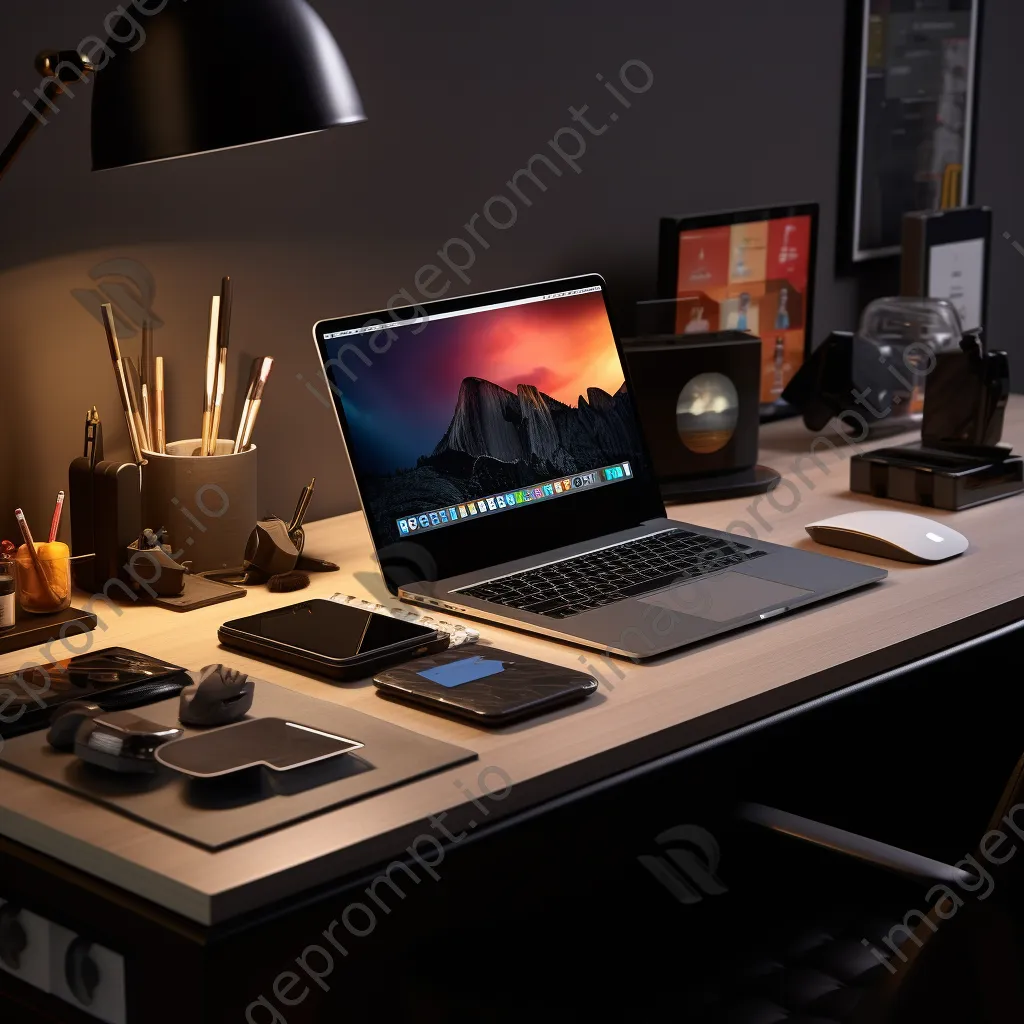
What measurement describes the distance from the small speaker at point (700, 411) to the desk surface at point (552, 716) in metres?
0.05

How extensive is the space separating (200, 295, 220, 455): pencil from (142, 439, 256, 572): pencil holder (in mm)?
35

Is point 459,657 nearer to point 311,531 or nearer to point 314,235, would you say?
point 311,531

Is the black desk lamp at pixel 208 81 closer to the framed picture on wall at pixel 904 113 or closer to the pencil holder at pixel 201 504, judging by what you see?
the pencil holder at pixel 201 504

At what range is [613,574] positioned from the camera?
58.7 inches

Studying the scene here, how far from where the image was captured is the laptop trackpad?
137 cm

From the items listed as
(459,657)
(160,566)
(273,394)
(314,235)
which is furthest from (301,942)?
(314,235)

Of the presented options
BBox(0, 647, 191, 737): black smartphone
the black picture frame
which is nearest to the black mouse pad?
BBox(0, 647, 191, 737): black smartphone

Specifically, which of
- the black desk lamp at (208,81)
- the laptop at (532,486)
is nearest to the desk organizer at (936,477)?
the laptop at (532,486)

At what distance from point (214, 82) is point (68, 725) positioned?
548 millimetres

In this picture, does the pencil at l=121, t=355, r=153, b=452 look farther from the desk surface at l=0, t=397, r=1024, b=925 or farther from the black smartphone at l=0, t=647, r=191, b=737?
the black smartphone at l=0, t=647, r=191, b=737

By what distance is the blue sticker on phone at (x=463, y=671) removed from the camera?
1193mm

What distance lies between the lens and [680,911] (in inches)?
55.4

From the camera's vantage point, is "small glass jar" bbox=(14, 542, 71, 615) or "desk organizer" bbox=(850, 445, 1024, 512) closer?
"small glass jar" bbox=(14, 542, 71, 615)

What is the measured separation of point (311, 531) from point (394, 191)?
45 cm
